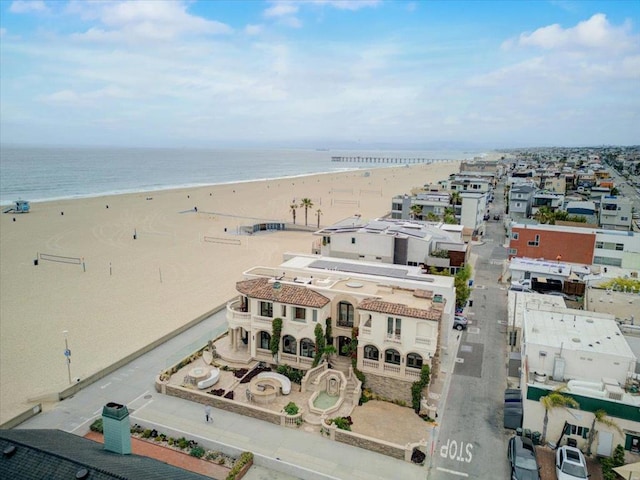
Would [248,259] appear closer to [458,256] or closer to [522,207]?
[458,256]

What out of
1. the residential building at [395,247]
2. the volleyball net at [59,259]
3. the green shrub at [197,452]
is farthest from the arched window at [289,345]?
the volleyball net at [59,259]

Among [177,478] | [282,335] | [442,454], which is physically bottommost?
[442,454]

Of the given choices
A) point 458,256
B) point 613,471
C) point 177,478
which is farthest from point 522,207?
point 177,478

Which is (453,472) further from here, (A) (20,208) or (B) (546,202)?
(A) (20,208)

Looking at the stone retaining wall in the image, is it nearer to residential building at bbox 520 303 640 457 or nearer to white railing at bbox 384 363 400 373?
white railing at bbox 384 363 400 373

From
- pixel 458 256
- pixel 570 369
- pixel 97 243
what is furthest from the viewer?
pixel 97 243

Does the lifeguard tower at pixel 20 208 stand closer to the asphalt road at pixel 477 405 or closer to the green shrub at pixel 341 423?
the asphalt road at pixel 477 405

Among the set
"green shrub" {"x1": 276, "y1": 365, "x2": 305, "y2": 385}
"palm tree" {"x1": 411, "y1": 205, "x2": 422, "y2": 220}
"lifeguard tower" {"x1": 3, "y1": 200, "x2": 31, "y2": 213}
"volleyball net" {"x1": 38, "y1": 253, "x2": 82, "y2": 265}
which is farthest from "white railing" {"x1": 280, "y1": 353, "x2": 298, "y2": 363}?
"lifeguard tower" {"x1": 3, "y1": 200, "x2": 31, "y2": 213}
